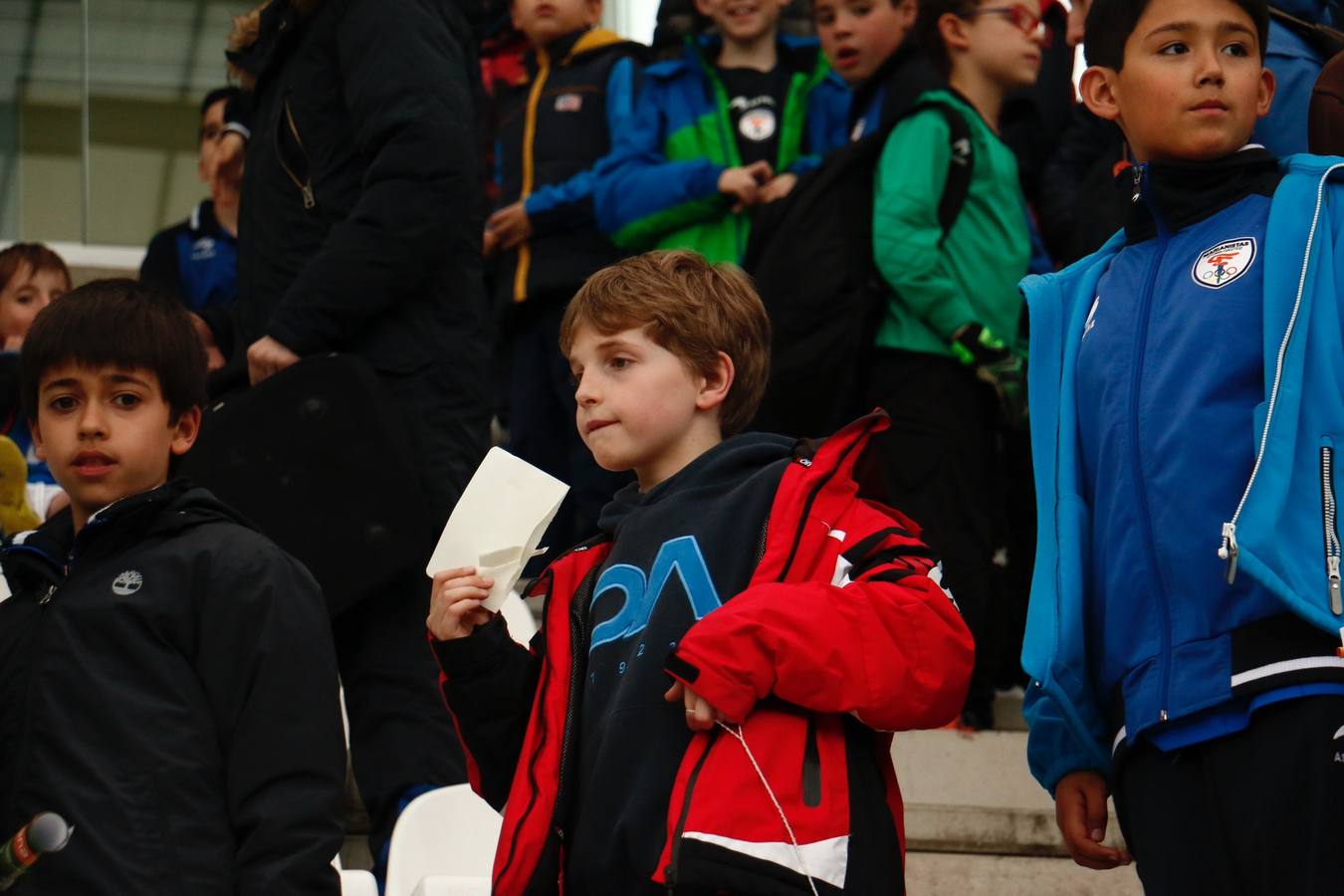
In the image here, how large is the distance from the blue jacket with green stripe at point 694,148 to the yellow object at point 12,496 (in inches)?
81.3

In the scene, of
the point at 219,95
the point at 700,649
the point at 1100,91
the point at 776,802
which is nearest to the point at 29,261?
the point at 219,95

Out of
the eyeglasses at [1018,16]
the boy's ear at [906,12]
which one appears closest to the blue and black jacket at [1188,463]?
the eyeglasses at [1018,16]

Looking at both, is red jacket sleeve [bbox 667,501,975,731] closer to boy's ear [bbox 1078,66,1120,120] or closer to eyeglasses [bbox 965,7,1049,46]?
boy's ear [bbox 1078,66,1120,120]

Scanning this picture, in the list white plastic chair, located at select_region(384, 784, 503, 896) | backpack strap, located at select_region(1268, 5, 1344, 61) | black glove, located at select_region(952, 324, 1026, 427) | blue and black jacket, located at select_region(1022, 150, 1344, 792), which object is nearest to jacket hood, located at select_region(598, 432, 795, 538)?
blue and black jacket, located at select_region(1022, 150, 1344, 792)

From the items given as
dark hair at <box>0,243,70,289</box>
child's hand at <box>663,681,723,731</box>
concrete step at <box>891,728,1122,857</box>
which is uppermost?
child's hand at <box>663,681,723,731</box>

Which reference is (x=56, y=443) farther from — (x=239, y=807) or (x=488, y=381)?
(x=488, y=381)

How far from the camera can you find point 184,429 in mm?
3229

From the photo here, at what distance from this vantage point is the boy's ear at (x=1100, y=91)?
2.96 metres

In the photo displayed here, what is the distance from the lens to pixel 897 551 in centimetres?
262

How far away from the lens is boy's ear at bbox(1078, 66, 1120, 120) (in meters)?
2.96

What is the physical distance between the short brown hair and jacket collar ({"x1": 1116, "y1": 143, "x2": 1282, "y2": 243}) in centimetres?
59

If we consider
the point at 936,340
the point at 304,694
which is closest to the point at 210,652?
the point at 304,694

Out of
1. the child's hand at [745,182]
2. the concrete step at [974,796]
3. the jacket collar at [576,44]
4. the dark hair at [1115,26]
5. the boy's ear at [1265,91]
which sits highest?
the dark hair at [1115,26]

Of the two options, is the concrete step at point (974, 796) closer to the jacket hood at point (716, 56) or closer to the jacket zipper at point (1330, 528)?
the jacket zipper at point (1330, 528)
